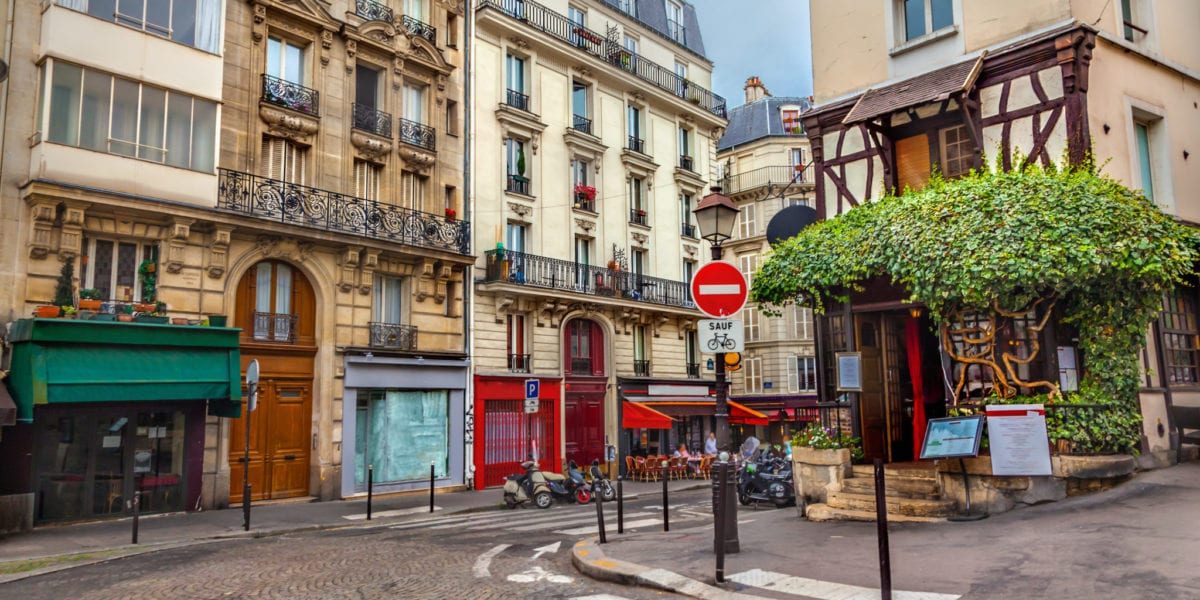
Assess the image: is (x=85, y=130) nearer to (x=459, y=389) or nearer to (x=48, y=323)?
(x=48, y=323)

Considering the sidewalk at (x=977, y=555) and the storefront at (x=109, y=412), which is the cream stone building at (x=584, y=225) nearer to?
the storefront at (x=109, y=412)

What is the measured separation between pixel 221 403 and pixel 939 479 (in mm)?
13721

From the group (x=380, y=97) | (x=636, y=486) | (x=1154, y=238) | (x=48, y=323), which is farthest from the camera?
(x=636, y=486)

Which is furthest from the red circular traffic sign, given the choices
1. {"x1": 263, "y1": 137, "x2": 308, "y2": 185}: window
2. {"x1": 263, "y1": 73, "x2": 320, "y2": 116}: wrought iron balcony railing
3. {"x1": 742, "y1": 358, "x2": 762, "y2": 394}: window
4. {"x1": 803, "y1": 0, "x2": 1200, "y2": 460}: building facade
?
{"x1": 742, "y1": 358, "x2": 762, "y2": 394}: window

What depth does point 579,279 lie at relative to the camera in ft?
86.2

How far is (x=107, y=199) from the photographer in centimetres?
1539

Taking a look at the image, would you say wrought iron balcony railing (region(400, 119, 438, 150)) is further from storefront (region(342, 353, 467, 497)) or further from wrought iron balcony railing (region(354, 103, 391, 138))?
storefront (region(342, 353, 467, 497))

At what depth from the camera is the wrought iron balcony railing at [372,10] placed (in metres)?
21.4

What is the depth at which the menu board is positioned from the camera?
9.48m

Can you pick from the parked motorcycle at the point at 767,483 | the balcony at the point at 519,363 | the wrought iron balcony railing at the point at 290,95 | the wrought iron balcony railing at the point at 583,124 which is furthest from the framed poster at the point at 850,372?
the wrought iron balcony railing at the point at 583,124

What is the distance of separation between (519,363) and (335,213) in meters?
7.29

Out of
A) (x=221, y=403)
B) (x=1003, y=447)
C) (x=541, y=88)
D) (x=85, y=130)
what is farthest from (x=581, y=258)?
(x=1003, y=447)

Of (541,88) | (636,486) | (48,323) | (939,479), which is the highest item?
(541,88)

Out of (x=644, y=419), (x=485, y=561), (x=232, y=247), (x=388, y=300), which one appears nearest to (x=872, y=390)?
(x=485, y=561)
